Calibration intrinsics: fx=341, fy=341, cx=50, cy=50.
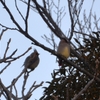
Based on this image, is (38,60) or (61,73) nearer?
(61,73)

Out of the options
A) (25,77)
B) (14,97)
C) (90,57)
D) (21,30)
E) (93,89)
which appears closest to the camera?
(14,97)

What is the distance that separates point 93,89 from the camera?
3201mm

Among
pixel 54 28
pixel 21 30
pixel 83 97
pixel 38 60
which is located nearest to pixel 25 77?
pixel 21 30

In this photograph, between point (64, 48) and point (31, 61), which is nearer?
point (31, 61)

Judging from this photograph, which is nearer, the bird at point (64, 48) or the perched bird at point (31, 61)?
the perched bird at point (31, 61)

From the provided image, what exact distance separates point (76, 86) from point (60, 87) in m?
0.16

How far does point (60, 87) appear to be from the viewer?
3.39 m

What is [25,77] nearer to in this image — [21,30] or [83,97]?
[21,30]

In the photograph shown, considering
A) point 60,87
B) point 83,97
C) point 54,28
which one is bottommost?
point 83,97

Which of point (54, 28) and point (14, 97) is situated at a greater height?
point (54, 28)

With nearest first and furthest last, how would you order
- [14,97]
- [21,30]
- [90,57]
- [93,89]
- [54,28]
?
[14,97]
[21,30]
[54,28]
[93,89]
[90,57]

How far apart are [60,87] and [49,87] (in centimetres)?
16

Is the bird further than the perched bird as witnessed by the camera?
Yes

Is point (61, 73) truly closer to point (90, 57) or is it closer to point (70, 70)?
point (70, 70)
